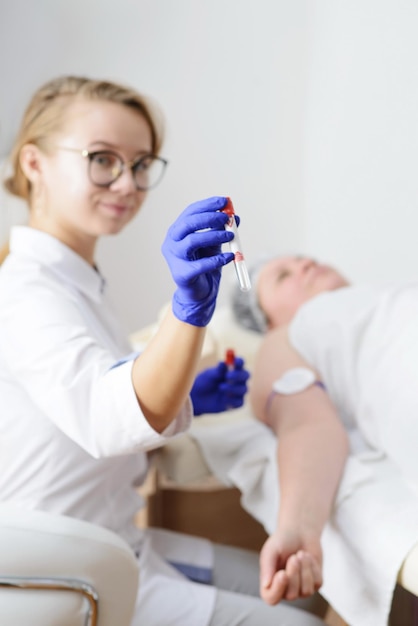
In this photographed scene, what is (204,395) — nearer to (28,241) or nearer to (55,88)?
(28,241)

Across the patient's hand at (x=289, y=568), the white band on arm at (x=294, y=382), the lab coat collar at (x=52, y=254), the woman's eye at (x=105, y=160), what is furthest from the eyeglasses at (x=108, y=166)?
the patient's hand at (x=289, y=568)

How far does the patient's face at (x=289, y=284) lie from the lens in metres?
1.92

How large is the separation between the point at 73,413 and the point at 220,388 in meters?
0.56

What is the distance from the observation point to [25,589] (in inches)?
31.7

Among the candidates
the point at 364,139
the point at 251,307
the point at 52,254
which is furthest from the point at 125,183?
the point at 251,307

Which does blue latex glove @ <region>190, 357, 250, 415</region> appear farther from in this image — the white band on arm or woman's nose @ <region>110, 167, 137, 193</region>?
woman's nose @ <region>110, 167, 137, 193</region>

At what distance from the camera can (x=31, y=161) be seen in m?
1.23

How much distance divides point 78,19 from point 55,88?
1136mm

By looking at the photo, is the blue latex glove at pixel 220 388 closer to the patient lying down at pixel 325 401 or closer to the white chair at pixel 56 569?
the patient lying down at pixel 325 401

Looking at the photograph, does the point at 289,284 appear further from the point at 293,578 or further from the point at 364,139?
the point at 293,578

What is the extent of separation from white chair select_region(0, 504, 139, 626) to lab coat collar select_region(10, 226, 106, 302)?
1.45 feet

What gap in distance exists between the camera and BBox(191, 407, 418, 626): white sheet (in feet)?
3.23

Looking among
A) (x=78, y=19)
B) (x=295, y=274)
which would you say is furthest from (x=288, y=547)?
(x=78, y=19)

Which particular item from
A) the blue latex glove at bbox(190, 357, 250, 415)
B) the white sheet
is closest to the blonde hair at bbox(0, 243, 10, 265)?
the blue latex glove at bbox(190, 357, 250, 415)
